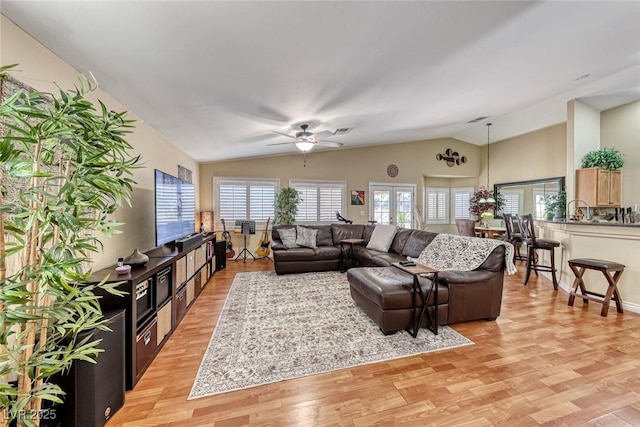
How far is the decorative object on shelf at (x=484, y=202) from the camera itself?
6.62m

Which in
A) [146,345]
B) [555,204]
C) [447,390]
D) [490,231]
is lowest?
[447,390]

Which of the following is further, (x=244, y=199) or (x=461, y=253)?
(x=244, y=199)

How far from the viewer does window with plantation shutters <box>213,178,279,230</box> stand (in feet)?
20.5

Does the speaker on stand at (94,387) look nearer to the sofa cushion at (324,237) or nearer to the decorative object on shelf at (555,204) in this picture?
the sofa cushion at (324,237)

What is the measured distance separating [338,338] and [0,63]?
299 cm

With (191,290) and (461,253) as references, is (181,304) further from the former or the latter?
(461,253)

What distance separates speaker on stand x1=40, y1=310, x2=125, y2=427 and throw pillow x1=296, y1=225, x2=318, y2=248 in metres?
3.66

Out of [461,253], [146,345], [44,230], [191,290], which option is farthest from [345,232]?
[44,230]

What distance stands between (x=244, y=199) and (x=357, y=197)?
2999mm

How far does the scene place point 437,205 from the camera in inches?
323

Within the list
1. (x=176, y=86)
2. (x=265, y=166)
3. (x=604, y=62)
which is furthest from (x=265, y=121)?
(x=604, y=62)

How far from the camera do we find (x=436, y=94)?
11.7 feet

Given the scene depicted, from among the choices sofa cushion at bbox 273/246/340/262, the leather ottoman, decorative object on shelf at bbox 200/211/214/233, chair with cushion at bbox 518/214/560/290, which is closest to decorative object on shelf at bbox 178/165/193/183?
decorative object on shelf at bbox 200/211/214/233

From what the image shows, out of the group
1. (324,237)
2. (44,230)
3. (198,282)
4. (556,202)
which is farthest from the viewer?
(324,237)
